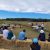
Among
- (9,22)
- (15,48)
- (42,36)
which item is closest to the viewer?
(15,48)

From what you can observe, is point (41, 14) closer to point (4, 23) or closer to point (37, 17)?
point (37, 17)

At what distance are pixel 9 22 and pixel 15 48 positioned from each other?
7.00 m

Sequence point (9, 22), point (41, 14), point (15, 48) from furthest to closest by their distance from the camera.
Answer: point (9, 22)
point (41, 14)
point (15, 48)

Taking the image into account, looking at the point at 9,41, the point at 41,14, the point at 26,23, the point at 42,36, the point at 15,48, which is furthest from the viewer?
the point at 26,23

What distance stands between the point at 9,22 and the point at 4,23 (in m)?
0.73

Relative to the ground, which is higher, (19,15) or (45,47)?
(19,15)

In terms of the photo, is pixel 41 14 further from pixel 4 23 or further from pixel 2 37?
pixel 2 37

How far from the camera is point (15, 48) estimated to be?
1003 cm

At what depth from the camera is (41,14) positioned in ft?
51.1

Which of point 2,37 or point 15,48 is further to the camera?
point 2,37

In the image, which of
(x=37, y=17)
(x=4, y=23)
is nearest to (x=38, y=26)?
(x=37, y=17)

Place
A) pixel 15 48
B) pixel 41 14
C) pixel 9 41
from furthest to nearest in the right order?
pixel 41 14 < pixel 9 41 < pixel 15 48

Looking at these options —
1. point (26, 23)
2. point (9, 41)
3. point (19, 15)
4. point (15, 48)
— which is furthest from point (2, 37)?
point (26, 23)

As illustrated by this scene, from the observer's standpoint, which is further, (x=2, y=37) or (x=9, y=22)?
(x=9, y=22)
